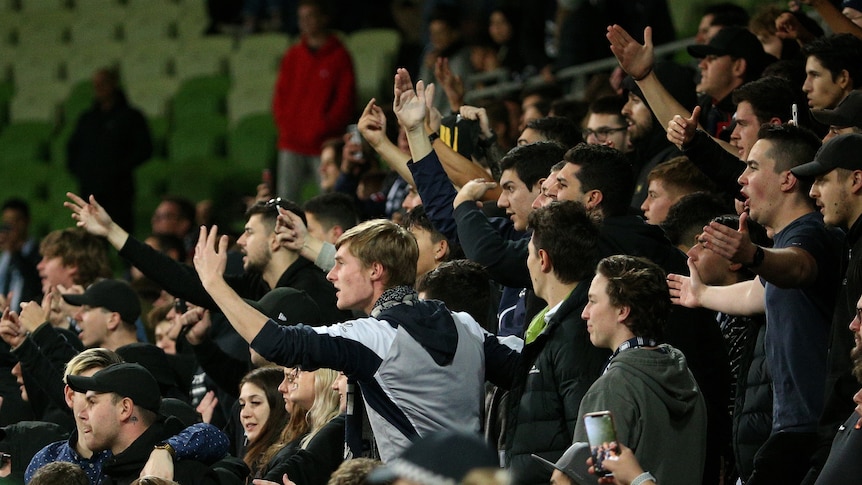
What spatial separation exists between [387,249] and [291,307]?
1.60m

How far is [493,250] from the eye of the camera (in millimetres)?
5172

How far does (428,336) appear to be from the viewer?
453 cm

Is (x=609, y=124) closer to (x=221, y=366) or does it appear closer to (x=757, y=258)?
(x=221, y=366)

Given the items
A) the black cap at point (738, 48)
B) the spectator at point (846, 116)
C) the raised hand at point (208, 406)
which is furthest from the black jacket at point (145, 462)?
the black cap at point (738, 48)

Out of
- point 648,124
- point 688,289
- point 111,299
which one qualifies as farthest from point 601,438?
point 111,299

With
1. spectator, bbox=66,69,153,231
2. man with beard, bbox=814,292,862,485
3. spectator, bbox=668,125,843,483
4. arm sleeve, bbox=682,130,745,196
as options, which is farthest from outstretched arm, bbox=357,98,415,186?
spectator, bbox=66,69,153,231

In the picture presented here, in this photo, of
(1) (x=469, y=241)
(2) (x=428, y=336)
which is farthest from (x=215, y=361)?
(2) (x=428, y=336)

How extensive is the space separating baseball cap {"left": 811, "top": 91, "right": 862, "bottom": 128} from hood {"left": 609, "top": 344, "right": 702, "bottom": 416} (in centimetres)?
127

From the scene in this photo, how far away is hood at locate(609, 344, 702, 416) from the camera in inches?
165

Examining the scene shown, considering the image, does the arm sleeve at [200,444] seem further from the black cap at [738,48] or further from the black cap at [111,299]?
the black cap at [738,48]

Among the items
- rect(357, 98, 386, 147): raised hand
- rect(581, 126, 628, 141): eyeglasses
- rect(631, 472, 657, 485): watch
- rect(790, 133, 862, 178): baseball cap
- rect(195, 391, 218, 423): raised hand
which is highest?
rect(790, 133, 862, 178): baseball cap

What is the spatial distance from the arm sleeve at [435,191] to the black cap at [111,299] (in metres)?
2.33

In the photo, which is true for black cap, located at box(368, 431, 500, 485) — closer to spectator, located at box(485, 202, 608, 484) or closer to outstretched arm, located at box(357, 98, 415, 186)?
spectator, located at box(485, 202, 608, 484)

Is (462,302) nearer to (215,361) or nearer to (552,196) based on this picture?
(552,196)
